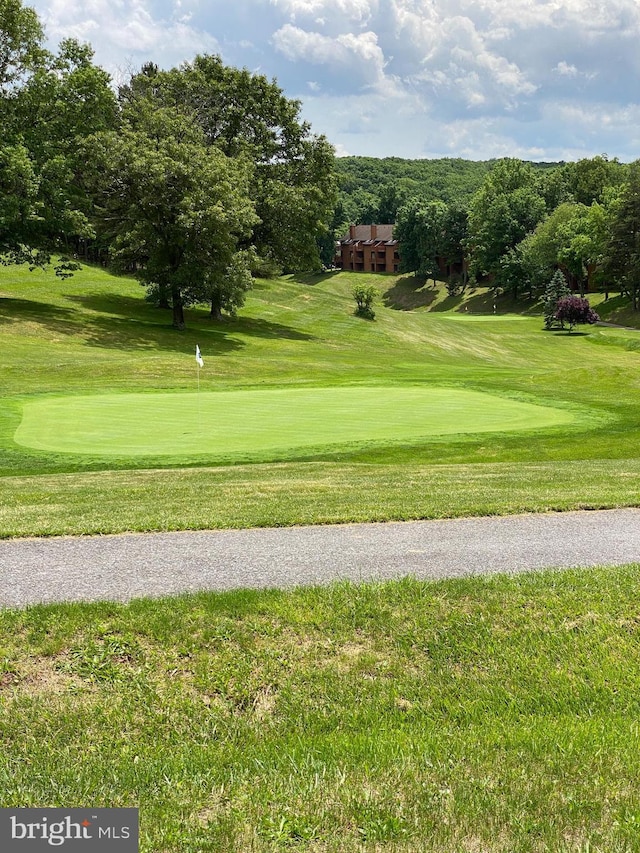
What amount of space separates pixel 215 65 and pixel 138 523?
49.1 meters

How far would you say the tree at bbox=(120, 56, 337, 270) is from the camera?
4866 centimetres

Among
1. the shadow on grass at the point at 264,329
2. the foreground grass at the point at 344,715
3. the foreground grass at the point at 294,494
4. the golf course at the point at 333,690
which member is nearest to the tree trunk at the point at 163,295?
the shadow on grass at the point at 264,329

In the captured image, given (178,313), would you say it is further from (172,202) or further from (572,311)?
(572,311)

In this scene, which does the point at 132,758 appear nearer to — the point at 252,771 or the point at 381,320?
the point at 252,771

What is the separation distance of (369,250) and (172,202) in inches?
3864

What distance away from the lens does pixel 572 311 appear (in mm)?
71938

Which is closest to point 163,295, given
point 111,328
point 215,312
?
point 111,328

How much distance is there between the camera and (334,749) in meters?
4.67

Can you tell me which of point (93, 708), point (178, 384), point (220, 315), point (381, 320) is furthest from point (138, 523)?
point (381, 320)

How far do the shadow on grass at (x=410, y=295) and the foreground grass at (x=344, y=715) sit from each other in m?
106

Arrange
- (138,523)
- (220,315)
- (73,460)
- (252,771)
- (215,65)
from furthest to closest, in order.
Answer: (220,315) < (215,65) < (73,460) < (138,523) < (252,771)

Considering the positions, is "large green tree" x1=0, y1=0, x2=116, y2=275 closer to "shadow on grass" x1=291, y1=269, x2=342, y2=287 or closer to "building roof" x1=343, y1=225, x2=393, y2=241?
"shadow on grass" x1=291, y1=269, x2=342, y2=287

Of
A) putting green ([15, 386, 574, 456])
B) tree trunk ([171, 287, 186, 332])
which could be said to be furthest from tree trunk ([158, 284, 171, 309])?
putting green ([15, 386, 574, 456])

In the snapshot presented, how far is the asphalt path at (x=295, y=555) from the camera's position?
748 centimetres
